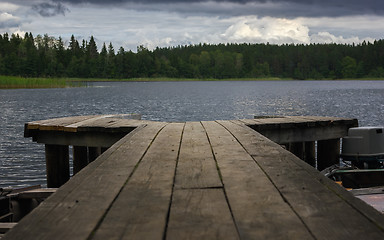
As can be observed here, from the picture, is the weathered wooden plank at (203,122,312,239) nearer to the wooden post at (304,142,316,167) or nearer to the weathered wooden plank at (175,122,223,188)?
the weathered wooden plank at (175,122,223,188)

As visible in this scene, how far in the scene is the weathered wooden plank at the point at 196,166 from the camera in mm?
2805

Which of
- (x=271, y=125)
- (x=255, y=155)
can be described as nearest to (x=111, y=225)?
(x=255, y=155)

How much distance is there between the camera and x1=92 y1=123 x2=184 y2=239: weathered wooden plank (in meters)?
1.84

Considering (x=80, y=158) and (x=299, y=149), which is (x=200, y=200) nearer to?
(x=80, y=158)

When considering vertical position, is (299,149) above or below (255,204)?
below

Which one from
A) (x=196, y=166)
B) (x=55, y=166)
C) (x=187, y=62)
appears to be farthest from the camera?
(x=187, y=62)

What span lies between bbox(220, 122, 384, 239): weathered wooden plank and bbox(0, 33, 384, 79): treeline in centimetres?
12953

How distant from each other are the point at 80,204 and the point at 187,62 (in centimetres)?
17410

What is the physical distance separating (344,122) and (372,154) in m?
0.93

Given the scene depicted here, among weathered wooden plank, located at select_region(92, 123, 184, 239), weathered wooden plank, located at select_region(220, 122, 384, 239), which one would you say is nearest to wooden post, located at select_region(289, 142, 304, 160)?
weathered wooden plank, located at select_region(220, 122, 384, 239)

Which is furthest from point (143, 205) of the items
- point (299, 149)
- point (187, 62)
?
point (187, 62)

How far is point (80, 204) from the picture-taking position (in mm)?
2295

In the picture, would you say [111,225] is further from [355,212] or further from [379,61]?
[379,61]

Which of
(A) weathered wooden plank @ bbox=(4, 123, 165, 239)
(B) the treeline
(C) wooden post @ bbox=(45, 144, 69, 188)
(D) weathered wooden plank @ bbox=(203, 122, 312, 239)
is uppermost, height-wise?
(B) the treeline
